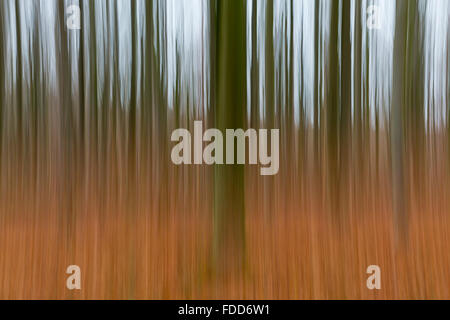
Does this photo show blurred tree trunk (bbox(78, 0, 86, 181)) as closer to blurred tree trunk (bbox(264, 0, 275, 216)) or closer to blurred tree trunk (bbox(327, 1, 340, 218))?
blurred tree trunk (bbox(264, 0, 275, 216))

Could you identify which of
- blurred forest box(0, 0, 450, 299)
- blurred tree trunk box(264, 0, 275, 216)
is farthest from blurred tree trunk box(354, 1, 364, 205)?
blurred tree trunk box(264, 0, 275, 216)

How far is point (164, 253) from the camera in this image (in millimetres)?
725

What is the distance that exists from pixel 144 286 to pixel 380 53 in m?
0.79

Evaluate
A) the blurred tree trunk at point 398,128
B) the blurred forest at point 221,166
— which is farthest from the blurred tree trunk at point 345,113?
the blurred tree trunk at point 398,128

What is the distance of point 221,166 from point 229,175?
0.09 ft

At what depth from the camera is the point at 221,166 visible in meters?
0.72

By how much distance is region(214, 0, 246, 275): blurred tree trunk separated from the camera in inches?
28.4

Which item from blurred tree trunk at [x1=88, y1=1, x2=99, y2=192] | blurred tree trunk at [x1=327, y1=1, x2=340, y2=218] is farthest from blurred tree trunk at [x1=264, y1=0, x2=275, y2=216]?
blurred tree trunk at [x1=88, y1=1, x2=99, y2=192]

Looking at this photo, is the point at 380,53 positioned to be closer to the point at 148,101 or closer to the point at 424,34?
the point at 424,34

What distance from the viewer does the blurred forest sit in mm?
725

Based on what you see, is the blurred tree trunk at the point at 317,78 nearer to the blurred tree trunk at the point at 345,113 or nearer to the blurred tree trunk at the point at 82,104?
the blurred tree trunk at the point at 345,113

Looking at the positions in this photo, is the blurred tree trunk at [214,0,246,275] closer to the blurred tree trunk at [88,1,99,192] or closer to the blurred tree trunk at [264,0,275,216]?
the blurred tree trunk at [264,0,275,216]

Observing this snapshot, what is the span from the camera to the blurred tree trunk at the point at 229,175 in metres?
0.72

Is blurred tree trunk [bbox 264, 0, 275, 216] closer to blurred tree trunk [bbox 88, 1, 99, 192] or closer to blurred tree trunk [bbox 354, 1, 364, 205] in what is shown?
blurred tree trunk [bbox 354, 1, 364, 205]
